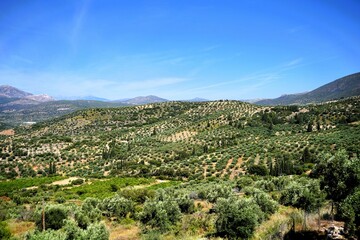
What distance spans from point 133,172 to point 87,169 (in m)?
13.4

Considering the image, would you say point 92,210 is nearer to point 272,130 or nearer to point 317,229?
point 317,229

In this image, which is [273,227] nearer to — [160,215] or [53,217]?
[160,215]

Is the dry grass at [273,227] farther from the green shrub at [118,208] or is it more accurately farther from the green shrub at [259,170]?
the green shrub at [259,170]

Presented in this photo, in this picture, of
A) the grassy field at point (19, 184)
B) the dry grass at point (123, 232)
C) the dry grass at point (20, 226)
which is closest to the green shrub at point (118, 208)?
the dry grass at point (123, 232)

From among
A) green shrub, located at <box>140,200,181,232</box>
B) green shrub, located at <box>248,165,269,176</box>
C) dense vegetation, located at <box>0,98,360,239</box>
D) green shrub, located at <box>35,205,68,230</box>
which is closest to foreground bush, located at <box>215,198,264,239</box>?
dense vegetation, located at <box>0,98,360,239</box>

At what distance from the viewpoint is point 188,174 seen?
5491 cm

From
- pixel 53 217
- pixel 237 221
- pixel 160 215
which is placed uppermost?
pixel 237 221

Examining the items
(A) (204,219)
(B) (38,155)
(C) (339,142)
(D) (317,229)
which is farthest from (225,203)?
(B) (38,155)

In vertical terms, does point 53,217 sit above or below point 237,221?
below

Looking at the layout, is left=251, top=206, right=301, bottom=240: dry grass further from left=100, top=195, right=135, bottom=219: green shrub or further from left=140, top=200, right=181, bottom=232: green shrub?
left=100, top=195, right=135, bottom=219: green shrub

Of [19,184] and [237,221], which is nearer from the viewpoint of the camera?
[237,221]

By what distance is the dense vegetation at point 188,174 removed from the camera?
Result: 50.5 feet

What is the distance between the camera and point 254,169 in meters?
48.0

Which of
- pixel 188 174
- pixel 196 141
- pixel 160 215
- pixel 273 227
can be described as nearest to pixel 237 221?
pixel 273 227
